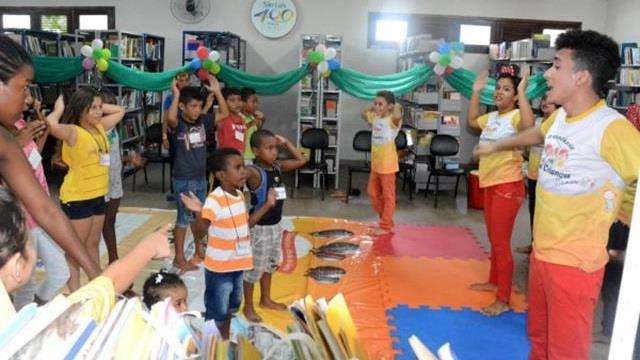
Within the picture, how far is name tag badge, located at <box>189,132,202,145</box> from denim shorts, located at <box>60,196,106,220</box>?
3.61 feet

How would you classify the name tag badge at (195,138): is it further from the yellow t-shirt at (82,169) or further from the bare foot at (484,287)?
the bare foot at (484,287)

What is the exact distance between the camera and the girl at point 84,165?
3.31m

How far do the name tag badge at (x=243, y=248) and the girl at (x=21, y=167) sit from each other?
1.26 meters

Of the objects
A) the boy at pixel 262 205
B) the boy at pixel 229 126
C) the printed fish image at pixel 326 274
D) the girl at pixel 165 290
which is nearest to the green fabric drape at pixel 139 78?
the boy at pixel 229 126

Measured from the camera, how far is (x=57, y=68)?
21.9 ft

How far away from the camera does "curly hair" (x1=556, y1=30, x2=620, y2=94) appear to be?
6.85 ft

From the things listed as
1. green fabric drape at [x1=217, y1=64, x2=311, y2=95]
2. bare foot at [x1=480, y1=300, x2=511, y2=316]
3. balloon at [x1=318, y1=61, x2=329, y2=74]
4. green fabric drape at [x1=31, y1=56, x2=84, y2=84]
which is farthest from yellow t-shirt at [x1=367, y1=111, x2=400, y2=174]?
green fabric drape at [x1=31, y1=56, x2=84, y2=84]

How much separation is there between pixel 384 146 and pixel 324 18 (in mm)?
4718

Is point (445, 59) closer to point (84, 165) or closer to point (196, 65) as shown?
point (196, 65)

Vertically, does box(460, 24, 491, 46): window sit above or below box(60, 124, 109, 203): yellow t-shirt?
above

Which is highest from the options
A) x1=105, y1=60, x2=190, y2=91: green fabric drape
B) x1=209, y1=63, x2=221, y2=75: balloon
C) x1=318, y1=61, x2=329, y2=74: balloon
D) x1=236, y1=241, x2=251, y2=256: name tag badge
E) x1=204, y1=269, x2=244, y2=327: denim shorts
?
x1=318, y1=61, x2=329, y2=74: balloon

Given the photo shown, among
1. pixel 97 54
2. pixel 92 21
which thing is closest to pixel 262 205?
pixel 97 54

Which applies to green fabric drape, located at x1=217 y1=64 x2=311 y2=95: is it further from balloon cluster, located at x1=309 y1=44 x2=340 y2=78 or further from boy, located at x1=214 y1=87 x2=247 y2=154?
boy, located at x1=214 y1=87 x2=247 y2=154

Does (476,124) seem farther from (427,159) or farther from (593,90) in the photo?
(427,159)
